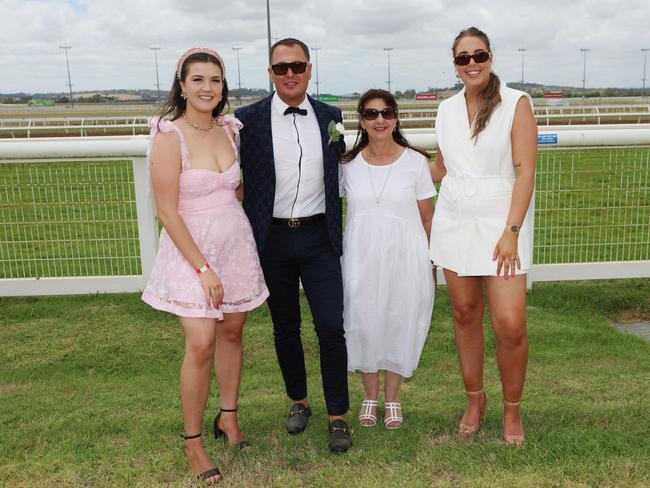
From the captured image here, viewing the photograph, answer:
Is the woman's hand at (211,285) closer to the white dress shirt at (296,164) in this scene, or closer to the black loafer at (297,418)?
the white dress shirt at (296,164)

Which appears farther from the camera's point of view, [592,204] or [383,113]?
[592,204]

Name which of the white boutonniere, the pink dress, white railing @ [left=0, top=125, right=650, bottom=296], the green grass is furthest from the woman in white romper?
white railing @ [left=0, top=125, right=650, bottom=296]

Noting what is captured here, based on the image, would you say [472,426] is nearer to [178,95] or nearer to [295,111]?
[295,111]

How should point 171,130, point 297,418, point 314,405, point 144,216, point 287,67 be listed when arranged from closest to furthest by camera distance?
point 171,130
point 287,67
point 297,418
point 314,405
point 144,216

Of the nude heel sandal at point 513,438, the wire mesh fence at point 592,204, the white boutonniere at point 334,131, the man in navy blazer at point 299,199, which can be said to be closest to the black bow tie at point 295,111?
the man in navy blazer at point 299,199

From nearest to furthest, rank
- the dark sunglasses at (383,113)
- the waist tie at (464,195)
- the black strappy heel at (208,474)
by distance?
the black strappy heel at (208,474) < the waist tie at (464,195) < the dark sunglasses at (383,113)

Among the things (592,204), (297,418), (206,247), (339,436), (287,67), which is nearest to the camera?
(206,247)

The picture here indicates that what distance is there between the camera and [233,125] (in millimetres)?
3314

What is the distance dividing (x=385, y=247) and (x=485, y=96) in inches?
35.9

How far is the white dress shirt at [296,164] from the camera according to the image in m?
3.37

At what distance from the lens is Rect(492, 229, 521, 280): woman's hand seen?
315 cm

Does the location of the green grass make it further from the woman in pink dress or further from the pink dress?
the pink dress

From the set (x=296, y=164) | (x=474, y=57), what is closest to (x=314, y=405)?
(x=296, y=164)

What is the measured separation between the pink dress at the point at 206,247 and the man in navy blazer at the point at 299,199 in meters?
0.16
